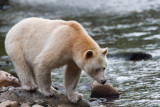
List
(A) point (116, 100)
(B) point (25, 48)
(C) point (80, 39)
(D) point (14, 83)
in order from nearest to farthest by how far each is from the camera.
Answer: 1. (C) point (80, 39)
2. (B) point (25, 48)
3. (A) point (116, 100)
4. (D) point (14, 83)

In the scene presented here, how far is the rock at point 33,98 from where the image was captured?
29.6ft

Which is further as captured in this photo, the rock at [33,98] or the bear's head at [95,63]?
the rock at [33,98]

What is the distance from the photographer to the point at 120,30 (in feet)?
64.7

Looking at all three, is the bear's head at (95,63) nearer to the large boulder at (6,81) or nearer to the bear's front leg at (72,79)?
the bear's front leg at (72,79)

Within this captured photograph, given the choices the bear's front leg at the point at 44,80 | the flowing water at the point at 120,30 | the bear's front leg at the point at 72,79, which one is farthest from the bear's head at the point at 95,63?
the flowing water at the point at 120,30

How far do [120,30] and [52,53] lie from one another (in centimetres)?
1169

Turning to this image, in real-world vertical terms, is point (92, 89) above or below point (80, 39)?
below

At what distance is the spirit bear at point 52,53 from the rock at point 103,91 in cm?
119

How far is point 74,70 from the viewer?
348 inches

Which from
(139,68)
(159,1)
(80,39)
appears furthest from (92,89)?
(159,1)

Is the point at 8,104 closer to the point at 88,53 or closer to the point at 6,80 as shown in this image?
the point at 88,53

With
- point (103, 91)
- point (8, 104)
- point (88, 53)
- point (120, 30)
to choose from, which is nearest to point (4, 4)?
point (120, 30)

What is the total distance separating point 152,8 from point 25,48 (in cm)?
1691

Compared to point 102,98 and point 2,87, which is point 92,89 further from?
point 2,87
